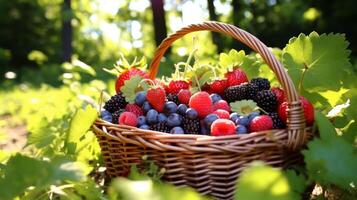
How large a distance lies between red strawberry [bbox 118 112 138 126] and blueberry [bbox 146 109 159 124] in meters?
0.03

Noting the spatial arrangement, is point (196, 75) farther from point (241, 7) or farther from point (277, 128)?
point (241, 7)

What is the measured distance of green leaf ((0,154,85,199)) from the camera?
2.81 feet

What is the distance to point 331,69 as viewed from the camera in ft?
4.36

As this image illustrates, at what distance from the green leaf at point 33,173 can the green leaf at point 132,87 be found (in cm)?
55

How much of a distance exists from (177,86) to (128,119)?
246 mm

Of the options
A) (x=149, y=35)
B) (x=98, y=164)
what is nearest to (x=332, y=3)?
(x=149, y=35)

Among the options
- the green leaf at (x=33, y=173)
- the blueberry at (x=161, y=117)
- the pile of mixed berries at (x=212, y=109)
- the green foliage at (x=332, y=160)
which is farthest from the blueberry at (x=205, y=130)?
the green leaf at (x=33, y=173)

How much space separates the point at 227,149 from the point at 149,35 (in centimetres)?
1427

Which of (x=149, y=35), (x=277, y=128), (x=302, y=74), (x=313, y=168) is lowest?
(x=313, y=168)

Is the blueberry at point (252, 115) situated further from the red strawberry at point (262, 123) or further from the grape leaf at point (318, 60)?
the grape leaf at point (318, 60)

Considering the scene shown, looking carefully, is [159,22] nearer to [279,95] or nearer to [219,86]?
[219,86]

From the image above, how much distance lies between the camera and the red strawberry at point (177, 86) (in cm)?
150

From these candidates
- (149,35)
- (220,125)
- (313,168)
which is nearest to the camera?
(313,168)

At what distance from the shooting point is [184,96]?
1391 millimetres
